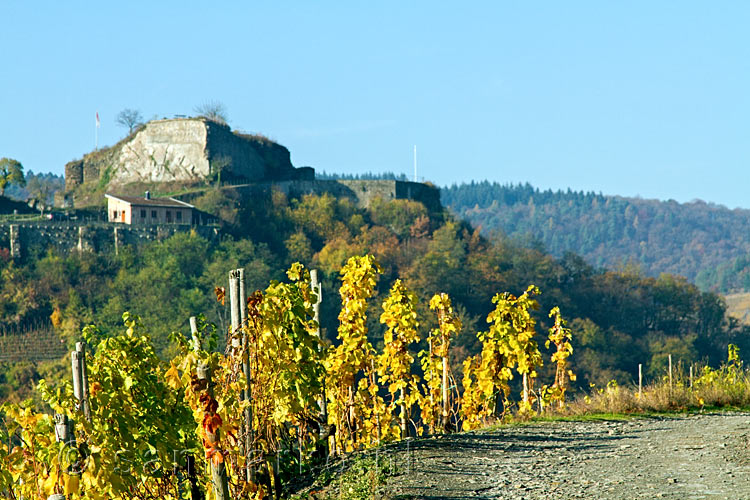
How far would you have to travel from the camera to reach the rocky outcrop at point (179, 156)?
80.4m

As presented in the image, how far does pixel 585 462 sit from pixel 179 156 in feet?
235

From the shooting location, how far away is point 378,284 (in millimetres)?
76688

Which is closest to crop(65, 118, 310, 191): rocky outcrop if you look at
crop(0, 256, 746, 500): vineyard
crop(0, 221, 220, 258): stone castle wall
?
A: crop(0, 221, 220, 258): stone castle wall

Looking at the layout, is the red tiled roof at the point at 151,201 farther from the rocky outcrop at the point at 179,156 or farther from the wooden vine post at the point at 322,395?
the wooden vine post at the point at 322,395

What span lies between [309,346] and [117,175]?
72932 mm

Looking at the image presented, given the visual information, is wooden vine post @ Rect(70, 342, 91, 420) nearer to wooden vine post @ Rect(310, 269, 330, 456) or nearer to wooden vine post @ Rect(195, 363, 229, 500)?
wooden vine post @ Rect(195, 363, 229, 500)

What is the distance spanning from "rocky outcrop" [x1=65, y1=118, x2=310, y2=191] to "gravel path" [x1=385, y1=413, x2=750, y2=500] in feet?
225

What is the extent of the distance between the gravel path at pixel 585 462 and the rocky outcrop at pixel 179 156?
68533 millimetres

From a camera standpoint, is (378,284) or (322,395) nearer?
(322,395)

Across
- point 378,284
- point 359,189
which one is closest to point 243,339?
point 378,284

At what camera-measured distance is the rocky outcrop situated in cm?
8044

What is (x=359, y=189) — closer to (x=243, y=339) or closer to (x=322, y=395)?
(x=322, y=395)

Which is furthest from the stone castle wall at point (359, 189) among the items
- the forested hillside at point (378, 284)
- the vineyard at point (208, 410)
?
the vineyard at point (208, 410)

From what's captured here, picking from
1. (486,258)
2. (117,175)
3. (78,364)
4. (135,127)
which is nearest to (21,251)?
(117,175)
